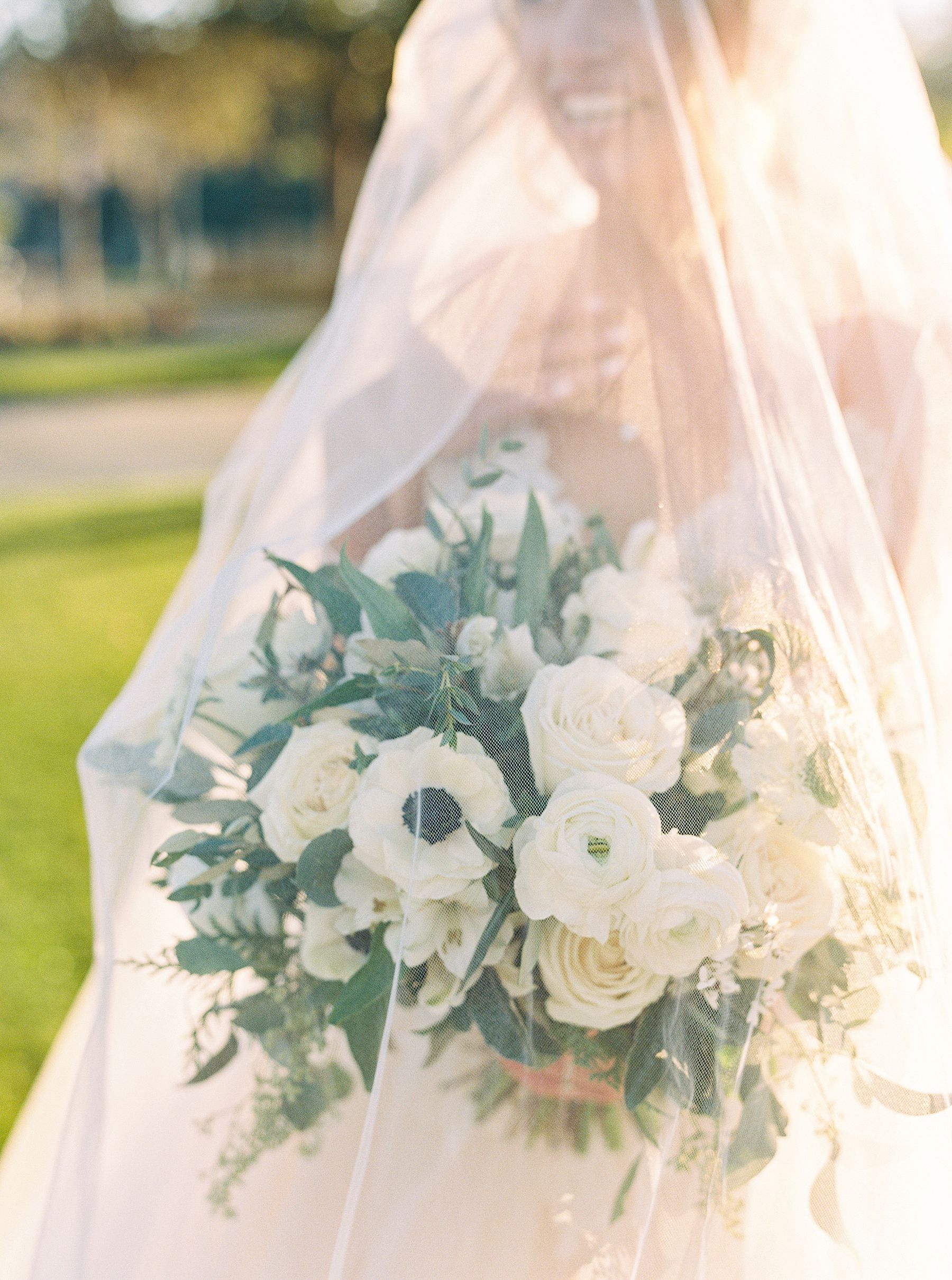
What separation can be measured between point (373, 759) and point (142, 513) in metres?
8.23

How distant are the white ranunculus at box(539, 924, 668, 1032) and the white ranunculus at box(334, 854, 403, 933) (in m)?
0.17

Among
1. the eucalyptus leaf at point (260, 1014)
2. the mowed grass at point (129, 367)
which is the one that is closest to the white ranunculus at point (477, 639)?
the eucalyptus leaf at point (260, 1014)

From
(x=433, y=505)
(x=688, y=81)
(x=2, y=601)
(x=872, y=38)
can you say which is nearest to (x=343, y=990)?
(x=433, y=505)

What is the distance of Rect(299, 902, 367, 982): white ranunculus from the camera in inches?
48.3

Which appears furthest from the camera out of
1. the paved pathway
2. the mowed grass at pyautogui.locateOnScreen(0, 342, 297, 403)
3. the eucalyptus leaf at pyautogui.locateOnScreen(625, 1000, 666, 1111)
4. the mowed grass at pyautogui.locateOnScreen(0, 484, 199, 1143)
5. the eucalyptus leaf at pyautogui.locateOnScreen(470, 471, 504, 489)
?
the mowed grass at pyautogui.locateOnScreen(0, 342, 297, 403)

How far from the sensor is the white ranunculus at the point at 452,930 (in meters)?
1.14

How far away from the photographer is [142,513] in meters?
8.91

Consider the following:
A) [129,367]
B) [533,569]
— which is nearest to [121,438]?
[129,367]

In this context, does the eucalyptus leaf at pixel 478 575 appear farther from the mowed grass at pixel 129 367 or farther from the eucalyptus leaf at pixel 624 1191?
the mowed grass at pixel 129 367

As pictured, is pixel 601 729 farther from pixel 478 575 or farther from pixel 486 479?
pixel 486 479

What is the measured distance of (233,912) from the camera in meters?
1.29

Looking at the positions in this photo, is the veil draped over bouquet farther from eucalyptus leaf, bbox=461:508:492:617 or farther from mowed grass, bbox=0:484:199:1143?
mowed grass, bbox=0:484:199:1143

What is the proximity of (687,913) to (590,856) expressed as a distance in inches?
4.4

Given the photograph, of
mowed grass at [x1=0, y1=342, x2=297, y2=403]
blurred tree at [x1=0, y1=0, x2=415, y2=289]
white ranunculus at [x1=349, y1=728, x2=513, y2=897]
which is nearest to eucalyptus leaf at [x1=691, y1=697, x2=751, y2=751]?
white ranunculus at [x1=349, y1=728, x2=513, y2=897]
